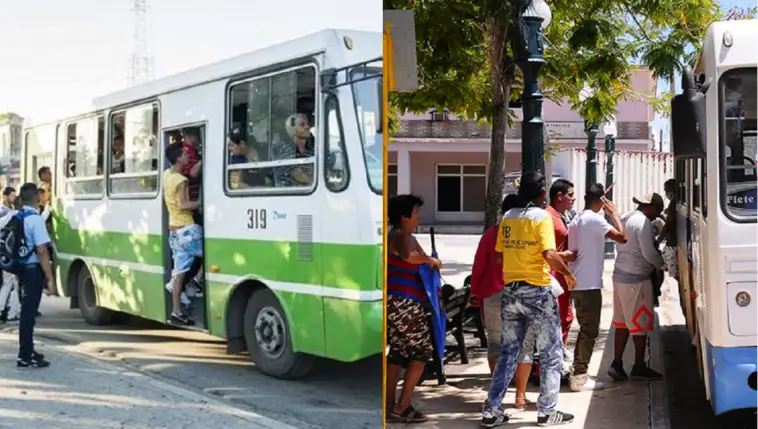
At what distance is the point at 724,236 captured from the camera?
16.6 feet

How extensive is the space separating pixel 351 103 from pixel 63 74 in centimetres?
104

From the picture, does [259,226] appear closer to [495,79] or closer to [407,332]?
[407,332]

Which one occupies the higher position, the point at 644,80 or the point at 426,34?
the point at 644,80

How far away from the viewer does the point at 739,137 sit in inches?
204

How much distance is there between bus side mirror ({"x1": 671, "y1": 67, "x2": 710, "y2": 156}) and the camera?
16.2 feet

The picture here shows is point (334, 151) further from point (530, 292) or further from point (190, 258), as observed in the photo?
point (530, 292)

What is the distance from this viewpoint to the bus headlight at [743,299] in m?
4.98

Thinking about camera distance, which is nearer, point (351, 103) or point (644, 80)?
point (351, 103)

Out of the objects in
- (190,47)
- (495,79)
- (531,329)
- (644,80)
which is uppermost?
(644,80)

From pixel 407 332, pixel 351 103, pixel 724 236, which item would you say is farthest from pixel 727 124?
pixel 351 103

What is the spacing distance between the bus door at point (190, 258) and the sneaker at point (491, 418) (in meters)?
3.31

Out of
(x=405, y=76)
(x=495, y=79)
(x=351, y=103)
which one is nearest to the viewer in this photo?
(x=351, y=103)

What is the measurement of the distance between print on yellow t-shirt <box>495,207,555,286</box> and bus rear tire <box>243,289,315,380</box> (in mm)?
2958

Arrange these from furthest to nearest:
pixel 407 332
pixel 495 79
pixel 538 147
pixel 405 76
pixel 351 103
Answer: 1. pixel 495 79
2. pixel 538 147
3. pixel 407 332
4. pixel 405 76
5. pixel 351 103
